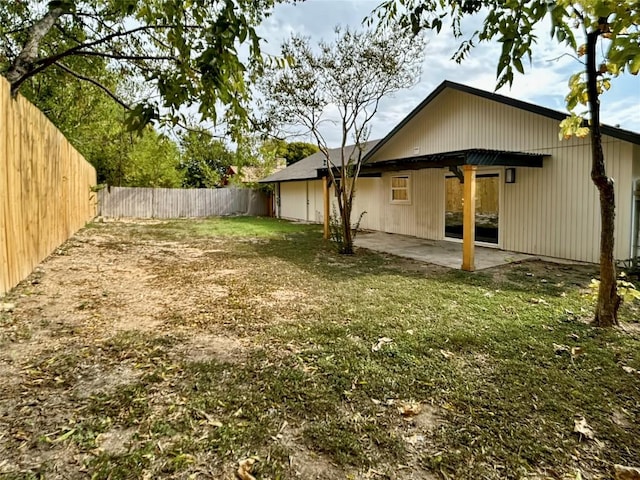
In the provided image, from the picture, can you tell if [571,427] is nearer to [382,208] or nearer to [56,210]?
[56,210]

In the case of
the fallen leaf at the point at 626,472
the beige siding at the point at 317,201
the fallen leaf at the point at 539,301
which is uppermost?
the beige siding at the point at 317,201

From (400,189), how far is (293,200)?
8.13 meters

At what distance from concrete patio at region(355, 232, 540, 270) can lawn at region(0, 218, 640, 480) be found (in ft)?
7.24

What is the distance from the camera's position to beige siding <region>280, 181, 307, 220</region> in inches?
733

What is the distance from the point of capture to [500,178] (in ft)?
30.2

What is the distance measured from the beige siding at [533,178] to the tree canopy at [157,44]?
602 cm

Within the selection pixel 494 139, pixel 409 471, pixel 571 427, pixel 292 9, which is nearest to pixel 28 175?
pixel 292 9

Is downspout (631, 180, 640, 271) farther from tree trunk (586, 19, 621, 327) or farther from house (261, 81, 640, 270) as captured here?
tree trunk (586, 19, 621, 327)

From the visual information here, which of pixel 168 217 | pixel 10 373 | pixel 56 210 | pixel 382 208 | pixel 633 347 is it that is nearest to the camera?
pixel 10 373

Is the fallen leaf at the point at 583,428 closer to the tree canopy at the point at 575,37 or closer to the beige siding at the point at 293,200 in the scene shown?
the tree canopy at the point at 575,37

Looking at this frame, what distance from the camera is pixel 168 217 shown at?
68.2ft

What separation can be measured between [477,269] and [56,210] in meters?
8.34

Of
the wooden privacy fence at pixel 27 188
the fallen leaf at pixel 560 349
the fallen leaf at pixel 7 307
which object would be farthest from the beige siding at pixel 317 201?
the fallen leaf at pixel 560 349

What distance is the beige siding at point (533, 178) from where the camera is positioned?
23.6ft
